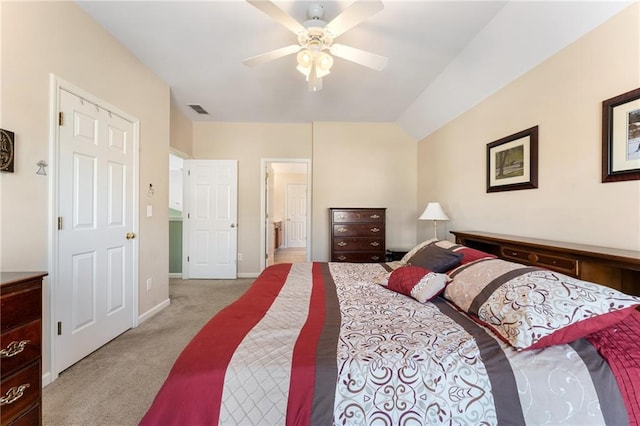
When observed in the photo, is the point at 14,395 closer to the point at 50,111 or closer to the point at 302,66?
the point at 50,111

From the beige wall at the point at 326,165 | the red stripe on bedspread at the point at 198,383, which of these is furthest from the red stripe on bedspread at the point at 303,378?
the beige wall at the point at 326,165

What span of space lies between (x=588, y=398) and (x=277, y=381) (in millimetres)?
1030

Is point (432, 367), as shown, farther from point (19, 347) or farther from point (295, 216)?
point (295, 216)

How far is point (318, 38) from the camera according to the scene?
1950 mm

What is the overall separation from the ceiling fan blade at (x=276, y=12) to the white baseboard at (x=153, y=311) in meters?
2.99

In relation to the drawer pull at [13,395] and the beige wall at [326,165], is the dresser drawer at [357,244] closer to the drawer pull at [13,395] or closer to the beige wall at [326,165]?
the beige wall at [326,165]

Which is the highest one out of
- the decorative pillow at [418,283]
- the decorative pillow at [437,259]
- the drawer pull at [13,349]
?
the decorative pillow at [437,259]

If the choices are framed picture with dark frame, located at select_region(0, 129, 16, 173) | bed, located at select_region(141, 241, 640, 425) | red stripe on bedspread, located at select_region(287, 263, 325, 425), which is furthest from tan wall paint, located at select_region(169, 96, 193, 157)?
red stripe on bedspread, located at select_region(287, 263, 325, 425)

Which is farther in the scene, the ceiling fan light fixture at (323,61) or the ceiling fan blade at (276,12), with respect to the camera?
the ceiling fan light fixture at (323,61)

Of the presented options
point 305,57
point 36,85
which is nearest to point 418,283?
point 305,57

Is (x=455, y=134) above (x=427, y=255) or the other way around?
above

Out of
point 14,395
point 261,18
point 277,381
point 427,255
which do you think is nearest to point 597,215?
point 427,255

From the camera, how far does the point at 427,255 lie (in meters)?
2.02

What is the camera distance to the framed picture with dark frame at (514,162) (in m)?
2.11
